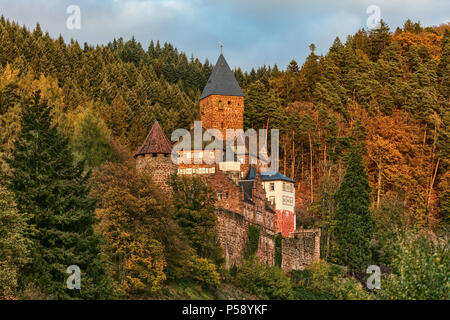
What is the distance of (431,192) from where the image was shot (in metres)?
67.3

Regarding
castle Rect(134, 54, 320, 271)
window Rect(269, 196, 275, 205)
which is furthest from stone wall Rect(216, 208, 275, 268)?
window Rect(269, 196, 275, 205)

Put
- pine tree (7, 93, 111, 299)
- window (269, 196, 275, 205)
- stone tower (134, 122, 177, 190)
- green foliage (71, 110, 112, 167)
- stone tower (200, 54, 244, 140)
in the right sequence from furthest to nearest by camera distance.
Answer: stone tower (200, 54, 244, 140) < window (269, 196, 275, 205) < green foliage (71, 110, 112, 167) < stone tower (134, 122, 177, 190) < pine tree (7, 93, 111, 299)

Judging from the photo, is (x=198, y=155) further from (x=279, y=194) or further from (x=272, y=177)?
(x=279, y=194)

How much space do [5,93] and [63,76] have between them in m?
24.5

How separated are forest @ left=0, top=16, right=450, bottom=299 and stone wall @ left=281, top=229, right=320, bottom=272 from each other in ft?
4.45

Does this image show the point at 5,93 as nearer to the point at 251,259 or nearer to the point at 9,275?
the point at 251,259

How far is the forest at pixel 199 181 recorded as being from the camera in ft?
100

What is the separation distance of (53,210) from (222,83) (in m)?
43.5

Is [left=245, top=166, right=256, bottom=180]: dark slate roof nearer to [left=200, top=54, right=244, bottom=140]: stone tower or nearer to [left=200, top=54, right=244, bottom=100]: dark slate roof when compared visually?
[left=200, top=54, right=244, bottom=140]: stone tower

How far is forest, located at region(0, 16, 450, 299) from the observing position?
1204 inches

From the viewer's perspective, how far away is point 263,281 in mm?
46438

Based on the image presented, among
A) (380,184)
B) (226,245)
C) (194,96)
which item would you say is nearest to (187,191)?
(226,245)

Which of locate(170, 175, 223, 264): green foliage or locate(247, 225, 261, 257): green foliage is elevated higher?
locate(170, 175, 223, 264): green foliage

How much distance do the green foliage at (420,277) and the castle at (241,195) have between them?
24267 millimetres
